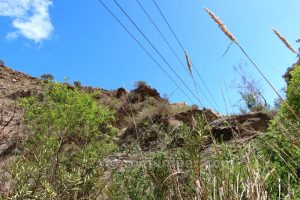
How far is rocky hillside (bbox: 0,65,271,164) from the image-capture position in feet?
46.4

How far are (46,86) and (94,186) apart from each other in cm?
1333

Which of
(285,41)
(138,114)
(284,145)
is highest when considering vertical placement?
(138,114)

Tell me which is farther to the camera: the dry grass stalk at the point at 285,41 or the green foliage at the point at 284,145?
the green foliage at the point at 284,145

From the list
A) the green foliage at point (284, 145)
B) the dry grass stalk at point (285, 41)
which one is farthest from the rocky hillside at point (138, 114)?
the dry grass stalk at point (285, 41)

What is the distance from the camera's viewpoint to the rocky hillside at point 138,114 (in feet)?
46.4

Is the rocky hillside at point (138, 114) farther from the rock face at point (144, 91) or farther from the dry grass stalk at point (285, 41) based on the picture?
the dry grass stalk at point (285, 41)

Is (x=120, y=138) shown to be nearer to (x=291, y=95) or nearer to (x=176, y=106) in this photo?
(x=176, y=106)

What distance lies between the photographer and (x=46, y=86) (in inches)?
627

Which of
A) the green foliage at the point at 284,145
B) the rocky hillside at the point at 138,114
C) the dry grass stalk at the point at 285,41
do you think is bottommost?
the dry grass stalk at the point at 285,41

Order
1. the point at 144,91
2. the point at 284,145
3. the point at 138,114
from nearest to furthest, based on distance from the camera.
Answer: the point at 284,145 → the point at 138,114 → the point at 144,91

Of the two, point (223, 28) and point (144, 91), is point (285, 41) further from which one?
point (144, 91)

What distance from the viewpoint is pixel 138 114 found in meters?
22.3

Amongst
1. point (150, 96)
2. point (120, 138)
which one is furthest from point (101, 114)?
point (150, 96)

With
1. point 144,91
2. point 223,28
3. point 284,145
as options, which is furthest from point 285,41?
point 144,91
